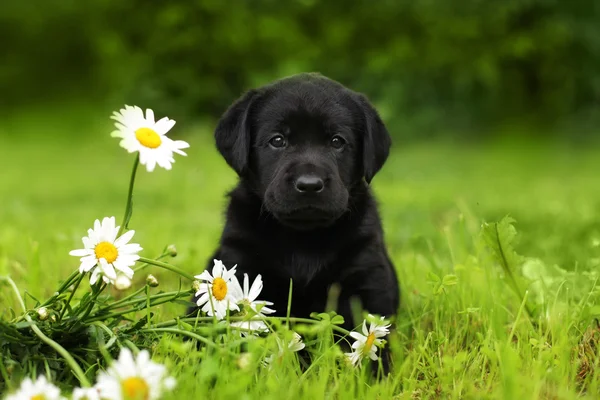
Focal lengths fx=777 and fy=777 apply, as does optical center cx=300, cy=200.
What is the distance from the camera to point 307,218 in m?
2.83

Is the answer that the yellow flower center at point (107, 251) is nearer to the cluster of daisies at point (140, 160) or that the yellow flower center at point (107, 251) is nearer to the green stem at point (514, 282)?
the cluster of daisies at point (140, 160)

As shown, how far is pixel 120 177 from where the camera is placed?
1006 centimetres

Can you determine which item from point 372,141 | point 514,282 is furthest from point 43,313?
point 514,282

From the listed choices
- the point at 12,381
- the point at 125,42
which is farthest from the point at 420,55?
the point at 12,381

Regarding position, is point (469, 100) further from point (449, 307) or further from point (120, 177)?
point (449, 307)

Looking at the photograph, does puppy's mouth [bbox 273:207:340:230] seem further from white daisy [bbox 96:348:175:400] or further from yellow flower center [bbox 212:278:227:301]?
white daisy [bbox 96:348:175:400]

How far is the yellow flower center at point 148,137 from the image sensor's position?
214 centimetres

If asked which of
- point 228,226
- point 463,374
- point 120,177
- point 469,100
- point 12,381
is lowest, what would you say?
point 463,374

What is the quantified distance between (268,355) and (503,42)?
14257 millimetres

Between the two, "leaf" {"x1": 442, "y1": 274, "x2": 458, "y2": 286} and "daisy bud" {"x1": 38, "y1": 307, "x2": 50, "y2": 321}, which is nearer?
"daisy bud" {"x1": 38, "y1": 307, "x2": 50, "y2": 321}

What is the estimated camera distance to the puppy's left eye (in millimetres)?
3066

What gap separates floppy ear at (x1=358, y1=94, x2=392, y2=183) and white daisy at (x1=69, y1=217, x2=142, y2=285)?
1.18m

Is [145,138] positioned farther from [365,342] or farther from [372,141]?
[372,141]

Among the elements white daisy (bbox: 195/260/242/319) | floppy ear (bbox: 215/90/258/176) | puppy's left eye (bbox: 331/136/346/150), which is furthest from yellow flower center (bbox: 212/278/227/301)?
puppy's left eye (bbox: 331/136/346/150)
